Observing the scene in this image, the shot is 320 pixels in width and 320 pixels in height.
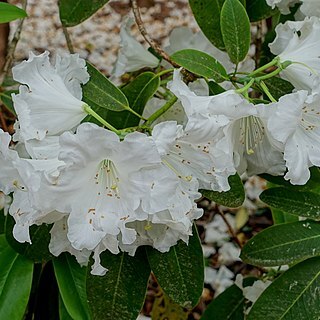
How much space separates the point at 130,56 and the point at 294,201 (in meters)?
0.49

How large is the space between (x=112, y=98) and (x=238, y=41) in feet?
0.70

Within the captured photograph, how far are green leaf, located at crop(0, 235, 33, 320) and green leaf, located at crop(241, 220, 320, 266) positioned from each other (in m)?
0.36

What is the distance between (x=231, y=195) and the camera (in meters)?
1.09

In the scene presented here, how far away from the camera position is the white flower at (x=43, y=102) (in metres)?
0.95

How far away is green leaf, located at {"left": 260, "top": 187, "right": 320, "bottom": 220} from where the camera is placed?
115cm

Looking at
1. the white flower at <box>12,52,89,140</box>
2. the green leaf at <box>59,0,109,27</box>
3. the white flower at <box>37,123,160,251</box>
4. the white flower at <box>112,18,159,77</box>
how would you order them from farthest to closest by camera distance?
the white flower at <box>112,18,159,77</box>
the green leaf at <box>59,0,109,27</box>
the white flower at <box>12,52,89,140</box>
the white flower at <box>37,123,160,251</box>

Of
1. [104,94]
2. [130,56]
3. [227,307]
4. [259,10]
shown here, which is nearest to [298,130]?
[104,94]

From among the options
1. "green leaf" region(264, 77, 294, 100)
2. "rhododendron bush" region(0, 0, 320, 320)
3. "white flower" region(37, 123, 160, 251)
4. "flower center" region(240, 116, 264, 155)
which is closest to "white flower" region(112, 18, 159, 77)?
"rhododendron bush" region(0, 0, 320, 320)

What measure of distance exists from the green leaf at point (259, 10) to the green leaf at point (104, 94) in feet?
1.27

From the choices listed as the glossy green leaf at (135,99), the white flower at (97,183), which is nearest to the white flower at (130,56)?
the glossy green leaf at (135,99)

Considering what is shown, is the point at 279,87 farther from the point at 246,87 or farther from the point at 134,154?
the point at 134,154

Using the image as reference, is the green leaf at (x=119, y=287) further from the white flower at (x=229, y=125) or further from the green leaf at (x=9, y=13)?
the green leaf at (x=9, y=13)

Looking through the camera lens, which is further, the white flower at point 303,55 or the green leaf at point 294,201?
the green leaf at point 294,201

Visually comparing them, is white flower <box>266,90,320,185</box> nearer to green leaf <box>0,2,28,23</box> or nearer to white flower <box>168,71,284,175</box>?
white flower <box>168,71,284,175</box>
